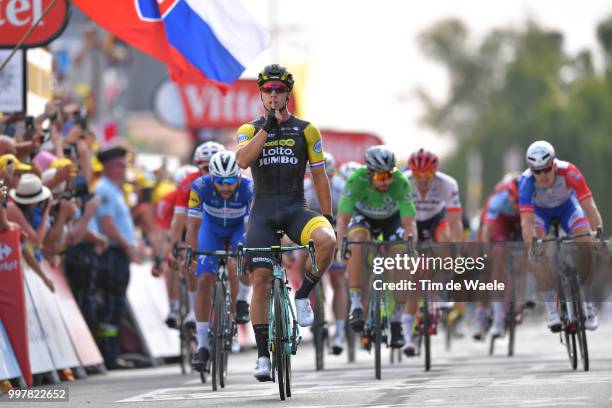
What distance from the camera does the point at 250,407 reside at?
12773mm

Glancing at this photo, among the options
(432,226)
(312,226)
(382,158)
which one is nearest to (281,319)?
(312,226)

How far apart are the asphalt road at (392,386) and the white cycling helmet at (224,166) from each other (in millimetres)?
1934

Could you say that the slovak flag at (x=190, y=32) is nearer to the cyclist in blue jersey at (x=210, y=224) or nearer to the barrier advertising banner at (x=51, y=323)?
the cyclist in blue jersey at (x=210, y=224)

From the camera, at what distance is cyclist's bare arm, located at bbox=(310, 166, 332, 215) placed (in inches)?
535

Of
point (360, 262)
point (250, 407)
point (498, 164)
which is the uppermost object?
point (498, 164)

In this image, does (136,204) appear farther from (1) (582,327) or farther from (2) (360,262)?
(1) (582,327)

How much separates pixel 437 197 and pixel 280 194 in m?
6.11

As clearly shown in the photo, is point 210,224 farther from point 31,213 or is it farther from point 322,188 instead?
point 322,188

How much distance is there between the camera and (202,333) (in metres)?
16.4

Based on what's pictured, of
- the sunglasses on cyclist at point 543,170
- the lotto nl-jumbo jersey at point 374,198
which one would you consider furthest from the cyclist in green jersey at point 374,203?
the sunglasses on cyclist at point 543,170

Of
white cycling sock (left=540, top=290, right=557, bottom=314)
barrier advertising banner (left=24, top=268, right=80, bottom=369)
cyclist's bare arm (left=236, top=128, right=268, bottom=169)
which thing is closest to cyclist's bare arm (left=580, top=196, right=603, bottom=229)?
white cycling sock (left=540, top=290, right=557, bottom=314)

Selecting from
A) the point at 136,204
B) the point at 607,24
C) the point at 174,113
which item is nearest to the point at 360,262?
the point at 136,204

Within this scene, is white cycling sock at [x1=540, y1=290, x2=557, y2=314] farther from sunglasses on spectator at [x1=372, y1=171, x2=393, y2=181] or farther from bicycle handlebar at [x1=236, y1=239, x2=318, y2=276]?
bicycle handlebar at [x1=236, y1=239, x2=318, y2=276]

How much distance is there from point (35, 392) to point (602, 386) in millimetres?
4881
